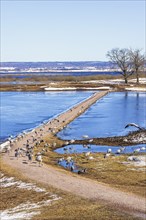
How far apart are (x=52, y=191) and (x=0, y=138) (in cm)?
2043

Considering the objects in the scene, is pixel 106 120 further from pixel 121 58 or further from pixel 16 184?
pixel 121 58

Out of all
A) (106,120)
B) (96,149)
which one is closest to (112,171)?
(96,149)

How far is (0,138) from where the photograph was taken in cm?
4456

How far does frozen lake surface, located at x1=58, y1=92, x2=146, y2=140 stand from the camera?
46.8 m

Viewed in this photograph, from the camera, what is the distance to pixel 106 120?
56.4 meters

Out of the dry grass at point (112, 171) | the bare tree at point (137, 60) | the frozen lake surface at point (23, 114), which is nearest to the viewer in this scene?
the dry grass at point (112, 171)

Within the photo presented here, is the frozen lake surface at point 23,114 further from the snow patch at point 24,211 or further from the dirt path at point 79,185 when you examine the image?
the snow patch at point 24,211

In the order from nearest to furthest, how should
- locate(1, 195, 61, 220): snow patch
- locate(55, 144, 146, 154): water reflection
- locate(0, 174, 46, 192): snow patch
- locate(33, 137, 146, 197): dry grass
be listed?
locate(1, 195, 61, 220): snow patch, locate(0, 174, 46, 192): snow patch, locate(33, 137, 146, 197): dry grass, locate(55, 144, 146, 154): water reflection

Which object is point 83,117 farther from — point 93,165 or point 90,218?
point 90,218

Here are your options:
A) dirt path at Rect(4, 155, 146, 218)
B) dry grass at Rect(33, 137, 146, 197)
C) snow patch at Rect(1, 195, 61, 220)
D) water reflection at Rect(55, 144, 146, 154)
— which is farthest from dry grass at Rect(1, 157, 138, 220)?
water reflection at Rect(55, 144, 146, 154)

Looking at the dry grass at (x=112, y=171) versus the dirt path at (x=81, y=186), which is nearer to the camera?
the dirt path at (x=81, y=186)

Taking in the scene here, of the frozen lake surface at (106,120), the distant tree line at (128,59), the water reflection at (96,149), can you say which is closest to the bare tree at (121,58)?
the distant tree line at (128,59)

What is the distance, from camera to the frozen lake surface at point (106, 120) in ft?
154

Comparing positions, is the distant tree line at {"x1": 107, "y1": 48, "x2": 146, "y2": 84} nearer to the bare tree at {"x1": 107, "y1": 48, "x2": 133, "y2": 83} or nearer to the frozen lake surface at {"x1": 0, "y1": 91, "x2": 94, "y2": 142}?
the bare tree at {"x1": 107, "y1": 48, "x2": 133, "y2": 83}
